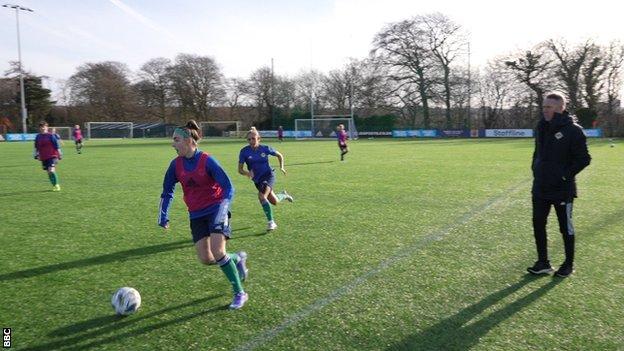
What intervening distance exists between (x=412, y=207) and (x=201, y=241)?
6.05 meters

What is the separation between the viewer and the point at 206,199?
469 cm

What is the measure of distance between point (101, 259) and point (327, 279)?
3.21 meters

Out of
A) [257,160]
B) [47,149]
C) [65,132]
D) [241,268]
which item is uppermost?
[65,132]

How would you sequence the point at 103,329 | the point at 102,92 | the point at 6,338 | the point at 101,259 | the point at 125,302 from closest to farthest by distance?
the point at 6,338 < the point at 103,329 < the point at 125,302 < the point at 101,259 < the point at 102,92

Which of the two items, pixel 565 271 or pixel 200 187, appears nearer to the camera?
pixel 200 187

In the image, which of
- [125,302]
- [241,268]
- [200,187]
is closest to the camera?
[125,302]

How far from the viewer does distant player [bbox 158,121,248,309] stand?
15.0 ft

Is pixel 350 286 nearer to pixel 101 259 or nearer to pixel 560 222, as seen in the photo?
pixel 560 222

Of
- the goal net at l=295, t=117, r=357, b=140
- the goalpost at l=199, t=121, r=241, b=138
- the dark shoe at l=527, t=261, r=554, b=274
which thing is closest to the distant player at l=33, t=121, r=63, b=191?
the dark shoe at l=527, t=261, r=554, b=274

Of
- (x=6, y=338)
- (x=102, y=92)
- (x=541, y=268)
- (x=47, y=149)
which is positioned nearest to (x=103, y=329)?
(x=6, y=338)

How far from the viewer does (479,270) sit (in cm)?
554

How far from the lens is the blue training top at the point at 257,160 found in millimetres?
8273

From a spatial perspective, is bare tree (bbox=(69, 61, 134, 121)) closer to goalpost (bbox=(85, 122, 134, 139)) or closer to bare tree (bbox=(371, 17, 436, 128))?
goalpost (bbox=(85, 122, 134, 139))

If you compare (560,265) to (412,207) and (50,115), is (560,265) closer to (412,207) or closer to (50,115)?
(412,207)
